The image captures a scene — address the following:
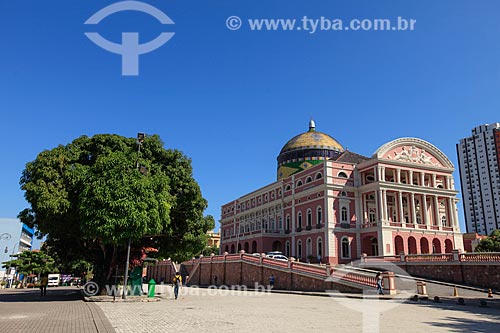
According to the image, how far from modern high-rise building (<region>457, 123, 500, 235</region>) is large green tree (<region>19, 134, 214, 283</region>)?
10107 centimetres

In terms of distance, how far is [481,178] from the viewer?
107m

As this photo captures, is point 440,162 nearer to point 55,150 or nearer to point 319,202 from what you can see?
point 319,202

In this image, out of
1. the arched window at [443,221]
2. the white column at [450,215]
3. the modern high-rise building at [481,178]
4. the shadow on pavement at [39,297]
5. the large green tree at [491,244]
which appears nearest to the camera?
the shadow on pavement at [39,297]

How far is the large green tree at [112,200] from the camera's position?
19141 millimetres

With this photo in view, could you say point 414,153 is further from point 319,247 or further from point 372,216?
point 319,247

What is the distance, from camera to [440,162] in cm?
4494

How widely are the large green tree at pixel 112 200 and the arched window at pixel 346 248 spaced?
20.5 m

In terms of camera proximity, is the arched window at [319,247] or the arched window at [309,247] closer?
the arched window at [319,247]

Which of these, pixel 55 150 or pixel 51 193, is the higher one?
pixel 55 150

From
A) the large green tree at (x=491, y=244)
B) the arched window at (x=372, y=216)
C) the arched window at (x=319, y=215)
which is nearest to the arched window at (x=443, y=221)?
the arched window at (x=372, y=216)

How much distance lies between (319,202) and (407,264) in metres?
13.6

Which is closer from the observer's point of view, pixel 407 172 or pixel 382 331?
pixel 382 331

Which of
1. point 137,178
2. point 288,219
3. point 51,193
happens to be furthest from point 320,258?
point 51,193

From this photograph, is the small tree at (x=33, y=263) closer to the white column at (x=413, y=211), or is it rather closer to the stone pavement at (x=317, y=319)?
the stone pavement at (x=317, y=319)
